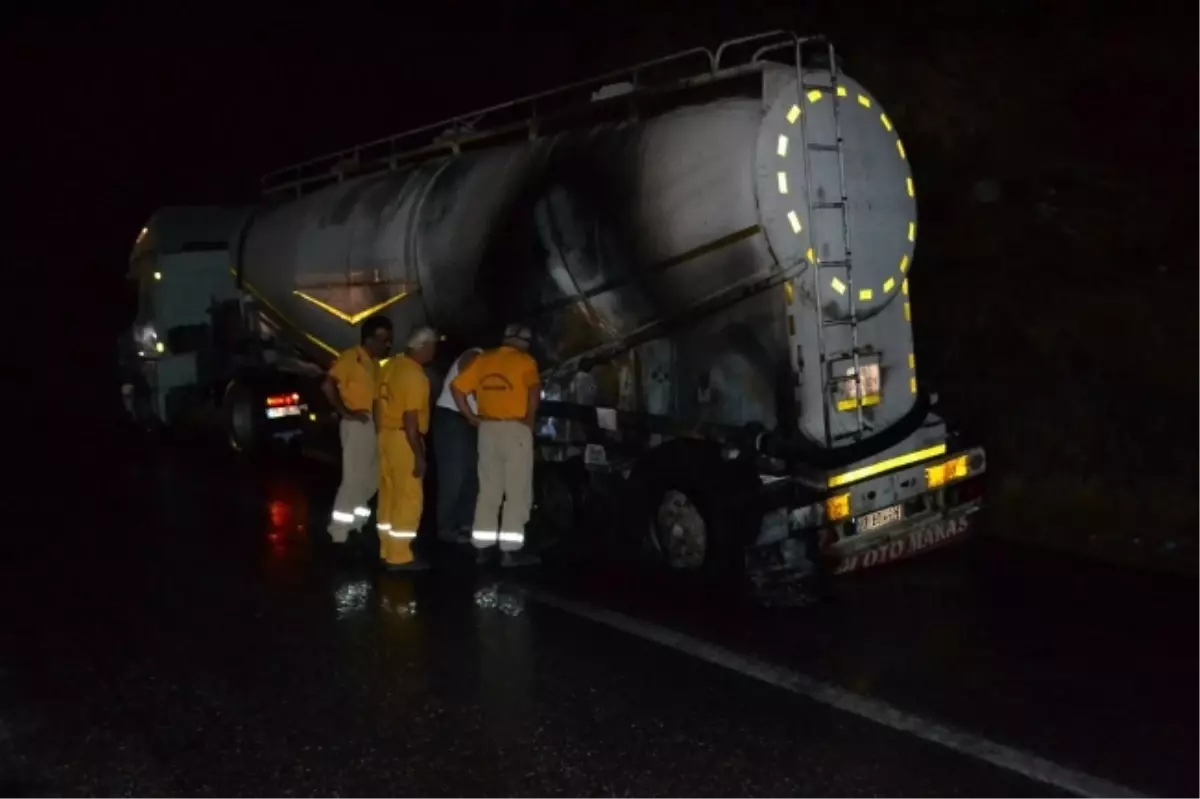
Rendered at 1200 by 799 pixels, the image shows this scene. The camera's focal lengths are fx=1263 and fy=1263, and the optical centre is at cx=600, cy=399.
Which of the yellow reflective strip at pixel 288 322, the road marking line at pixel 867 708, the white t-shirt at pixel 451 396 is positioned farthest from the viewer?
the yellow reflective strip at pixel 288 322

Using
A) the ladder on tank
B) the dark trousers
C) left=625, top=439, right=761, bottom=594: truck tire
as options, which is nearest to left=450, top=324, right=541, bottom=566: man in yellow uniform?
the dark trousers

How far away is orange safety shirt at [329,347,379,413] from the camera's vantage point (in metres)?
8.91

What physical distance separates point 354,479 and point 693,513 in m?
2.81

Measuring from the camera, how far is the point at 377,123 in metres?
30.3

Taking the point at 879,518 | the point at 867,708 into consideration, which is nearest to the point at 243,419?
the point at 879,518

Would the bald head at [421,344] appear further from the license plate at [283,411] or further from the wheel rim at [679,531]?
the license plate at [283,411]

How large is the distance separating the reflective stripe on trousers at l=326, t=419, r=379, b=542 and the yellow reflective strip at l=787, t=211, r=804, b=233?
142 inches

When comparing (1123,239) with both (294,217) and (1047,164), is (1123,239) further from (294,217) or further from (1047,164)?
(294,217)

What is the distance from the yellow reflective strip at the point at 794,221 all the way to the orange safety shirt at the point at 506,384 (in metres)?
1.98

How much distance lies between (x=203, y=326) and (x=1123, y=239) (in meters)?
10.2

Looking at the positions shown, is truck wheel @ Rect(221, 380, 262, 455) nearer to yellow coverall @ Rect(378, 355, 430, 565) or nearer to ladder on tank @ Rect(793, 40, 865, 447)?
yellow coverall @ Rect(378, 355, 430, 565)

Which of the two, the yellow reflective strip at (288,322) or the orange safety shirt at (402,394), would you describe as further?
the yellow reflective strip at (288,322)

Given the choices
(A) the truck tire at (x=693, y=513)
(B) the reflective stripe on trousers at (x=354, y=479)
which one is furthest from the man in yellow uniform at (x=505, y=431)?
(B) the reflective stripe on trousers at (x=354, y=479)

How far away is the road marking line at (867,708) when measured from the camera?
15.1 feet
